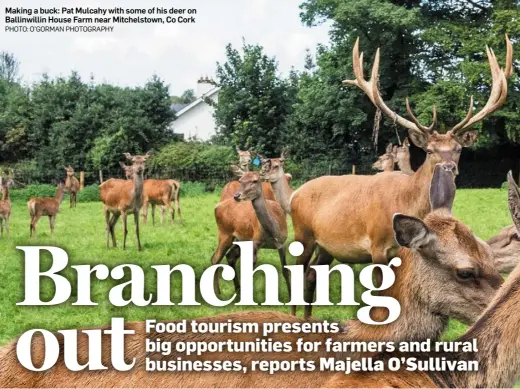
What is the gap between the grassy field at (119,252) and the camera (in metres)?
6.39

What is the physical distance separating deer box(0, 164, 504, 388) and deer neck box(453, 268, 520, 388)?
495 millimetres

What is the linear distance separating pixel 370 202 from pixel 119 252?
6.24 m


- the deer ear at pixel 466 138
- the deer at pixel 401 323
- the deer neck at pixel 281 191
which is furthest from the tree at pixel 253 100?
the deer at pixel 401 323

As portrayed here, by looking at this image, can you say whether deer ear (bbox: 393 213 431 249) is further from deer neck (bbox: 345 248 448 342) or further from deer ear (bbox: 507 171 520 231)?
deer ear (bbox: 507 171 520 231)

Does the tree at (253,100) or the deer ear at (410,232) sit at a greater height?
the tree at (253,100)

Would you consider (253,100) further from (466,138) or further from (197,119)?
(466,138)

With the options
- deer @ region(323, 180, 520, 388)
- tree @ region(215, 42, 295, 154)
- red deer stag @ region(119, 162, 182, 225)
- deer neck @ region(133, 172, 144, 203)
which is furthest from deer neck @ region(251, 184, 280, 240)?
tree @ region(215, 42, 295, 154)

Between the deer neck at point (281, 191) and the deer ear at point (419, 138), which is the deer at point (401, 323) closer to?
the deer ear at point (419, 138)

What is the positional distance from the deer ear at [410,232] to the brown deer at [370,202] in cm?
304

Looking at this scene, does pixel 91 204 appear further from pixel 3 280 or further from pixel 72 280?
pixel 72 280

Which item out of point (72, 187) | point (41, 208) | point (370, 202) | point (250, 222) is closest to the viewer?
point (370, 202)

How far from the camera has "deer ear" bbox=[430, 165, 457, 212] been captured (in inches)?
187

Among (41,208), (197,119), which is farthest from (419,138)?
(197,119)

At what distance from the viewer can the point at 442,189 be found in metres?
5.27
